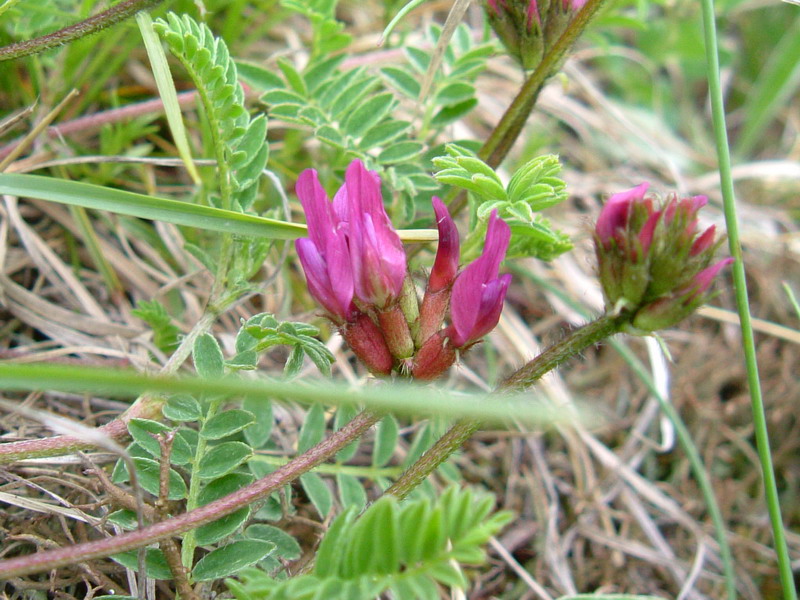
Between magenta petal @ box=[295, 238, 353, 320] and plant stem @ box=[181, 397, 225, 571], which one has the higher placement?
magenta petal @ box=[295, 238, 353, 320]

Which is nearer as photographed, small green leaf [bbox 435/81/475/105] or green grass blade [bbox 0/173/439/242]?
green grass blade [bbox 0/173/439/242]

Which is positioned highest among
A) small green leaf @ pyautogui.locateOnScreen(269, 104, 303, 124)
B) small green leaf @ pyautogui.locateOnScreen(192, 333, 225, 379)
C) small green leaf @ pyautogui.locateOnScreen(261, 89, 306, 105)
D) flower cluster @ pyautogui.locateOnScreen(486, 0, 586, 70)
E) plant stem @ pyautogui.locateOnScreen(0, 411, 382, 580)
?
flower cluster @ pyautogui.locateOnScreen(486, 0, 586, 70)

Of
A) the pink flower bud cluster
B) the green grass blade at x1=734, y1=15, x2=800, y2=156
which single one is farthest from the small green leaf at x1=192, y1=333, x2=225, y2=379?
the green grass blade at x1=734, y1=15, x2=800, y2=156

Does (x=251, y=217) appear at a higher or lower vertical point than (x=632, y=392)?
higher

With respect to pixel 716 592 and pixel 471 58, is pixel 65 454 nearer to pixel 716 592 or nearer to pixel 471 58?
pixel 471 58

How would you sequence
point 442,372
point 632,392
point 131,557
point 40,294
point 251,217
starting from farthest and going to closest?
point 632,392 → point 40,294 → point 251,217 → point 442,372 → point 131,557

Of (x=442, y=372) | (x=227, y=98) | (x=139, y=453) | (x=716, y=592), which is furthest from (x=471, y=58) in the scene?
(x=716, y=592)

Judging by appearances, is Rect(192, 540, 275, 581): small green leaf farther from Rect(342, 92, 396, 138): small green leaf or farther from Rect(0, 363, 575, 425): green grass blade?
Rect(342, 92, 396, 138): small green leaf
